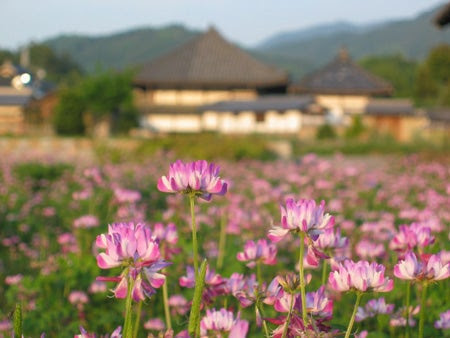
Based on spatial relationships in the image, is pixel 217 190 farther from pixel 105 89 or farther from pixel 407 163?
pixel 105 89

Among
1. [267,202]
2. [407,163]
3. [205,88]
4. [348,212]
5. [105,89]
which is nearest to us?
[348,212]

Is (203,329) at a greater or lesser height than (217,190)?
lesser

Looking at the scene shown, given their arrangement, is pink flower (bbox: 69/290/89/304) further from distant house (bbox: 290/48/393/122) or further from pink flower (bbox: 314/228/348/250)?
distant house (bbox: 290/48/393/122)

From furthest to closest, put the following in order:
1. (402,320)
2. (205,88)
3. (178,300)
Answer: (205,88) < (178,300) < (402,320)

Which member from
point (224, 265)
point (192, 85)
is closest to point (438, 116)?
point (192, 85)

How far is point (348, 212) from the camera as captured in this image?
18.8 feet

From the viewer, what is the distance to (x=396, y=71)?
88938 mm

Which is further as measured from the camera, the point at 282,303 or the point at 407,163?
the point at 407,163

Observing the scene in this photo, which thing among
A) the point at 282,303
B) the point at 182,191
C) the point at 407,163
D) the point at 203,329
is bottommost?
the point at 407,163

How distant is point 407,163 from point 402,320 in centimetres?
923

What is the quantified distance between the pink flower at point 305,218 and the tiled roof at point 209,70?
1348 inches

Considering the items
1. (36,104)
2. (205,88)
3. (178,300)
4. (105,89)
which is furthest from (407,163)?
(36,104)

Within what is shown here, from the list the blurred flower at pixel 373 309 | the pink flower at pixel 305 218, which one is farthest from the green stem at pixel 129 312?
the blurred flower at pixel 373 309

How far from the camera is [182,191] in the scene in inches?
55.7
